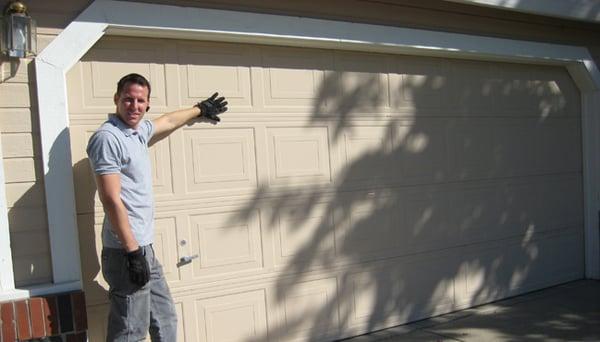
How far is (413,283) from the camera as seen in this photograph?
453 cm

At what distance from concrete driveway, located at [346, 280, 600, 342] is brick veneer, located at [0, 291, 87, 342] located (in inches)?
82.5

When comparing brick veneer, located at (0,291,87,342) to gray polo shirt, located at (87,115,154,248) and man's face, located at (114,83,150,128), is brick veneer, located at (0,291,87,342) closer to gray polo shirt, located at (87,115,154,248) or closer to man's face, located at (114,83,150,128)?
gray polo shirt, located at (87,115,154,248)

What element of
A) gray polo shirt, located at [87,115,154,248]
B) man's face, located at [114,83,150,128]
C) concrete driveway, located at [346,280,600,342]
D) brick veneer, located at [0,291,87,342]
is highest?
man's face, located at [114,83,150,128]

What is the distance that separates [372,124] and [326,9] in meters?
0.98

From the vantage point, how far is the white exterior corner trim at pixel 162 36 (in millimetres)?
2889

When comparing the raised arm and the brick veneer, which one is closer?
the brick veneer

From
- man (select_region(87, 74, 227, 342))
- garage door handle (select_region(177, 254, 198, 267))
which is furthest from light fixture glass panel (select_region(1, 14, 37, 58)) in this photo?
garage door handle (select_region(177, 254, 198, 267))

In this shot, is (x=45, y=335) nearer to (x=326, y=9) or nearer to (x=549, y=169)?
(x=326, y=9)

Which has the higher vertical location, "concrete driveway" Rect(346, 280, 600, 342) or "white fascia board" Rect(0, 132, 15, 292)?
"white fascia board" Rect(0, 132, 15, 292)

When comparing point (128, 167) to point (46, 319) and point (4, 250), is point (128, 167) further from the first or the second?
point (46, 319)

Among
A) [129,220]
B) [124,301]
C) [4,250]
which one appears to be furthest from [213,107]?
[4,250]

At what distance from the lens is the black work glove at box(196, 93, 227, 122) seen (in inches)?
136

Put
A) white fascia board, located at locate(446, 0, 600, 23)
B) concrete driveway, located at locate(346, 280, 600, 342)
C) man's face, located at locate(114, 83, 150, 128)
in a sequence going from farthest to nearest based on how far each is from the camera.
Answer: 1. white fascia board, located at locate(446, 0, 600, 23)
2. concrete driveway, located at locate(346, 280, 600, 342)
3. man's face, located at locate(114, 83, 150, 128)

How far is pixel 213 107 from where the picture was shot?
349cm
